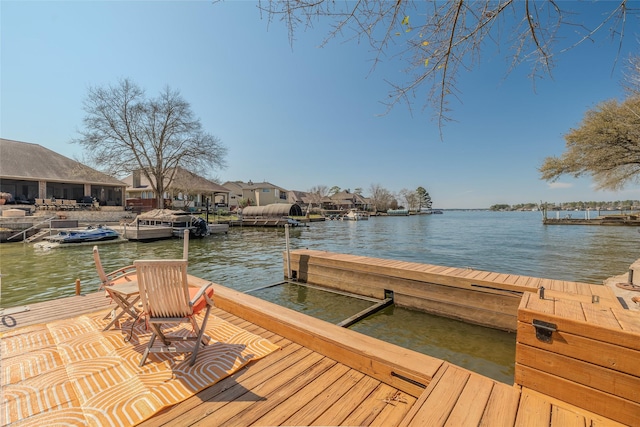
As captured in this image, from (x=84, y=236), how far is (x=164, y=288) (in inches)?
703

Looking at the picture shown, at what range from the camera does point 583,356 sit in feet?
5.85

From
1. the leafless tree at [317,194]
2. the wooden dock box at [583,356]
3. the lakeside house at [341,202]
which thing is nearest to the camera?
the wooden dock box at [583,356]

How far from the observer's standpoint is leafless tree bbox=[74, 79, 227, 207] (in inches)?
931

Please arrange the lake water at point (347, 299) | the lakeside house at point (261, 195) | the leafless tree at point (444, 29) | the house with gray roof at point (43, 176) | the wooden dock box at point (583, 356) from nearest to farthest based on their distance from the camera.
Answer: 1. the wooden dock box at point (583, 356)
2. the leafless tree at point (444, 29)
3. the lake water at point (347, 299)
4. the house with gray roof at point (43, 176)
5. the lakeside house at point (261, 195)

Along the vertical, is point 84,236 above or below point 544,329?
below

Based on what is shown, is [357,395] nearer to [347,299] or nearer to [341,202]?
[347,299]

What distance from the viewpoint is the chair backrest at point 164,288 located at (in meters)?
2.43

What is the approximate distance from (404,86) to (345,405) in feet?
9.17

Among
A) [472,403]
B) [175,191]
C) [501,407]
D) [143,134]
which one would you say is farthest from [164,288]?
[175,191]

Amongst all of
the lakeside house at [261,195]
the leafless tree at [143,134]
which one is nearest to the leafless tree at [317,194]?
the lakeside house at [261,195]

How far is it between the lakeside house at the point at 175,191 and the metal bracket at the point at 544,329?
29.7 m

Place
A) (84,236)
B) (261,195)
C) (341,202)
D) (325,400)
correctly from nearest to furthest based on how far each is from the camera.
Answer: (325,400), (84,236), (261,195), (341,202)

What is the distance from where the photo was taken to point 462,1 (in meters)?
2.12

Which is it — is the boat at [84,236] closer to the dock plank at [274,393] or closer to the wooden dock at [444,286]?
the wooden dock at [444,286]
